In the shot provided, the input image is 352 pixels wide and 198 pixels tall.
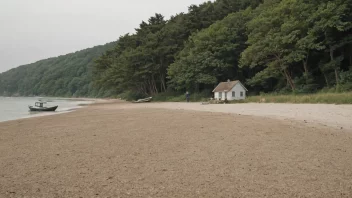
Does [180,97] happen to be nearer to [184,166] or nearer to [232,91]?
[232,91]

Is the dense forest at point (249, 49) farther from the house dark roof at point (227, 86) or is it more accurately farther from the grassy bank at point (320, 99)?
the grassy bank at point (320, 99)

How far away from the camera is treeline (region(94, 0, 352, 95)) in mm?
26703

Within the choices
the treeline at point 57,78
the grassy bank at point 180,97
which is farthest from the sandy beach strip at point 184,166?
the treeline at point 57,78

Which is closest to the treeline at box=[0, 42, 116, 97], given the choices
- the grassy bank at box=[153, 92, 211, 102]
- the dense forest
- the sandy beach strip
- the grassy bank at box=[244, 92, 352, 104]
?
the dense forest

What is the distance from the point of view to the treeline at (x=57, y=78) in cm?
13456

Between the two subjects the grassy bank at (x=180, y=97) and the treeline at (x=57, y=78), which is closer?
the grassy bank at (x=180, y=97)

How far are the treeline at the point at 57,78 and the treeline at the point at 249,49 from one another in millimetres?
71836

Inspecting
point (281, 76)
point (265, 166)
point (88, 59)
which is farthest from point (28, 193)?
point (88, 59)

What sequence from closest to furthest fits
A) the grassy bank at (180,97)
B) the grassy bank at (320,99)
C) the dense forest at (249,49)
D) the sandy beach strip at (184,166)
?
the sandy beach strip at (184,166)
the grassy bank at (320,99)
the dense forest at (249,49)
the grassy bank at (180,97)

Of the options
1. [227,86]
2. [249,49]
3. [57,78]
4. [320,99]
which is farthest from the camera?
[57,78]

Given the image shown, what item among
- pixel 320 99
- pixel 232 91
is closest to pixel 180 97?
pixel 232 91

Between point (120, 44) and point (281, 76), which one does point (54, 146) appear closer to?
point (281, 76)

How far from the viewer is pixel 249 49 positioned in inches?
1206

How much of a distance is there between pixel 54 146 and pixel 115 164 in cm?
298
